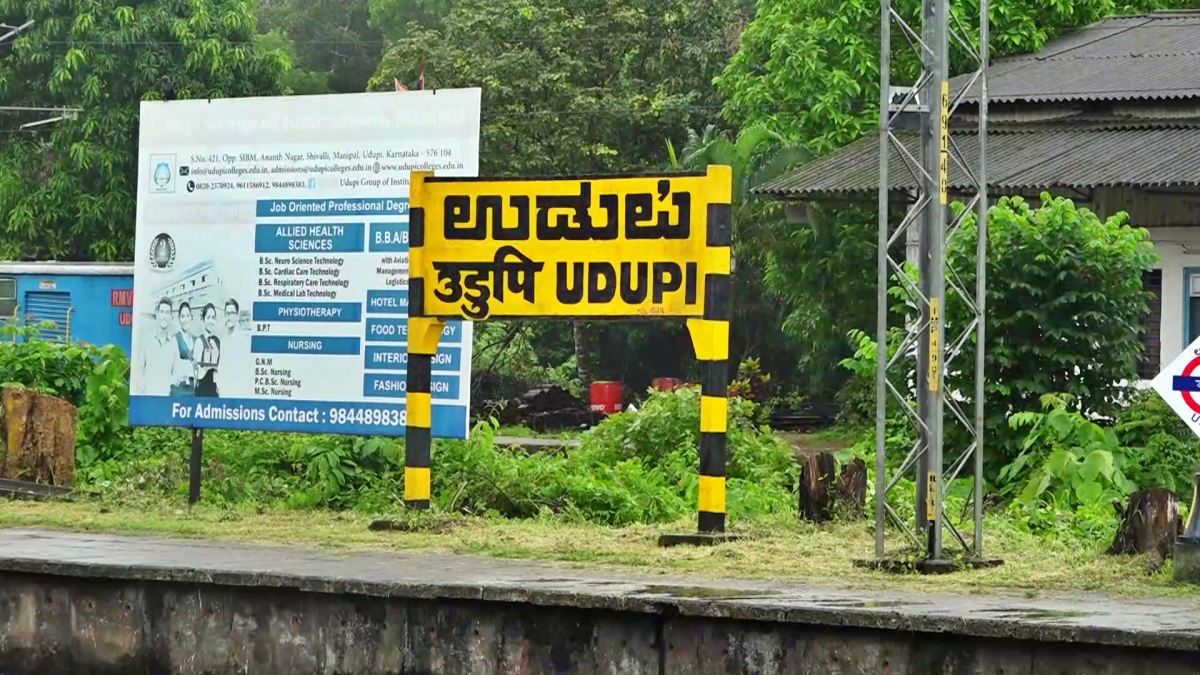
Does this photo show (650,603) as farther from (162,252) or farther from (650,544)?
(162,252)

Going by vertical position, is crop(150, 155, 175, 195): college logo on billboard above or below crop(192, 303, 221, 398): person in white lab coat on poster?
above

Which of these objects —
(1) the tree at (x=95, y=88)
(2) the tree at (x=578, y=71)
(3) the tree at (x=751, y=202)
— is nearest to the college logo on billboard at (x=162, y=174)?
(3) the tree at (x=751, y=202)

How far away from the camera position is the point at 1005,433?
55.5ft

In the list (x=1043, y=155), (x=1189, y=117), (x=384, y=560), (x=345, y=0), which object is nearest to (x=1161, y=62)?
(x=1189, y=117)

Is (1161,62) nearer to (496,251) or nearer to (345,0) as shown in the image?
(496,251)

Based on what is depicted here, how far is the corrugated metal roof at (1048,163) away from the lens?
69.7 feet

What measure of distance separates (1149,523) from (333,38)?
4987 cm

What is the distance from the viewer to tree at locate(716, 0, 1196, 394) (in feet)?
94.8

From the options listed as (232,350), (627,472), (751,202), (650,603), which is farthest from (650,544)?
(751,202)

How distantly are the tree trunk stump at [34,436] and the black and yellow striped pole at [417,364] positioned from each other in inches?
150

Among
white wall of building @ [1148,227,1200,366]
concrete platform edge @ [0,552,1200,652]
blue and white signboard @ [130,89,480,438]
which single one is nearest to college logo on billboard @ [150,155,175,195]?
blue and white signboard @ [130,89,480,438]

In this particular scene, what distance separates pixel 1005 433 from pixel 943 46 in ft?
23.7

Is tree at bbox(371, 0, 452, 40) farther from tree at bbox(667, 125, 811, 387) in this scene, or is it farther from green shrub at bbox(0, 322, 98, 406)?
green shrub at bbox(0, 322, 98, 406)

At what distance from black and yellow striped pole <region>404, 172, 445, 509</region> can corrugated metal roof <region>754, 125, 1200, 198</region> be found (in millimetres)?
8915
